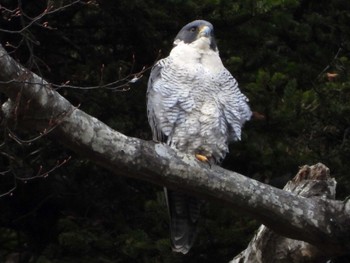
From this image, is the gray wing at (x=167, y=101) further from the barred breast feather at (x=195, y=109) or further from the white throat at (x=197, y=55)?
the white throat at (x=197, y=55)

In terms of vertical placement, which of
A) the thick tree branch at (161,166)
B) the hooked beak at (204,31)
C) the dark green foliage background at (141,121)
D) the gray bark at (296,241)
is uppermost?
the thick tree branch at (161,166)

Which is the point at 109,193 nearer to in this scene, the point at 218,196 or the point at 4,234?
the point at 4,234

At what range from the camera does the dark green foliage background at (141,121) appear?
6.91 metres

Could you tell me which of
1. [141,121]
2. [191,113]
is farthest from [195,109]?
[141,121]

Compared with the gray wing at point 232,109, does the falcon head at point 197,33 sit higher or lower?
higher

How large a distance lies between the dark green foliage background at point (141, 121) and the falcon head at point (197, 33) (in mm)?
229

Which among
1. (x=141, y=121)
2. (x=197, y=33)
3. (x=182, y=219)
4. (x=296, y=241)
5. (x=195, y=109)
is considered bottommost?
(x=141, y=121)

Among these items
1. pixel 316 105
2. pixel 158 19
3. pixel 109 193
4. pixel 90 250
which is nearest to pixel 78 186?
pixel 109 193

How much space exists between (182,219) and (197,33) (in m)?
1.27

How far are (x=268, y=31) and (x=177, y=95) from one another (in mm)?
1437

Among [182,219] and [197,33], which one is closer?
[182,219]

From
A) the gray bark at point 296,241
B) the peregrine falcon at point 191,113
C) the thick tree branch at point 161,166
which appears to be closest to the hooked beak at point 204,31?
the peregrine falcon at point 191,113

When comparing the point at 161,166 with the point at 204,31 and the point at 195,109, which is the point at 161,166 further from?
the point at 204,31

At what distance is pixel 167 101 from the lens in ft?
20.7
